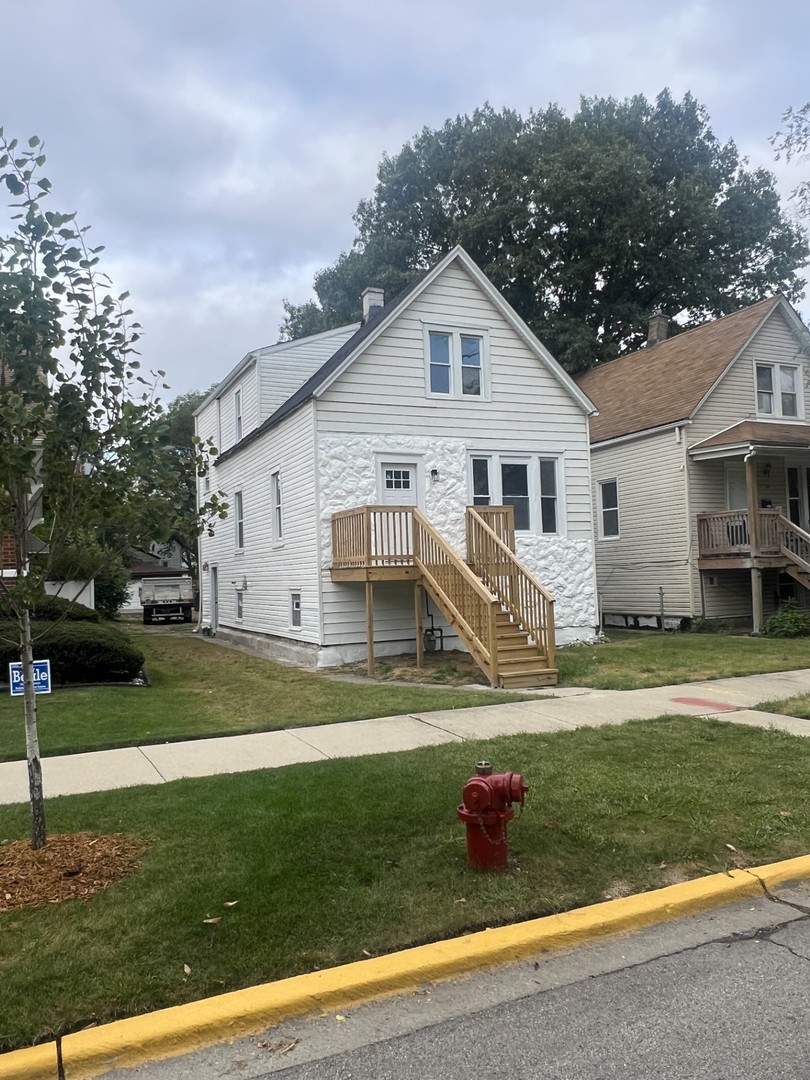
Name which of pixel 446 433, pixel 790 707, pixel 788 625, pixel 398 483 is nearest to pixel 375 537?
pixel 398 483

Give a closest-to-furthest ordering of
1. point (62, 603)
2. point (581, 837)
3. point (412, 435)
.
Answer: point (581, 837)
point (62, 603)
point (412, 435)

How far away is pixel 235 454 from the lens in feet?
69.9

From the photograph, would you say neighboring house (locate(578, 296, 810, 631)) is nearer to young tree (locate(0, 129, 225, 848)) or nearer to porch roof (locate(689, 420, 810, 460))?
porch roof (locate(689, 420, 810, 460))

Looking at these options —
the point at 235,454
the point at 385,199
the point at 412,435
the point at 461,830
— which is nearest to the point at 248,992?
the point at 461,830

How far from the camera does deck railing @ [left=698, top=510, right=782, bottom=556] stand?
18688 millimetres

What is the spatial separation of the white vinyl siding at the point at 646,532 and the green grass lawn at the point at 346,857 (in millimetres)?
13483

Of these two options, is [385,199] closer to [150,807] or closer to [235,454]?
[235,454]

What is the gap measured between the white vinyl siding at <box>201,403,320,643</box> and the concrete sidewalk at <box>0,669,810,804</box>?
626 centimetres

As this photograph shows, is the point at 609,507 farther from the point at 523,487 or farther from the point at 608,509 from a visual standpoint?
the point at 523,487

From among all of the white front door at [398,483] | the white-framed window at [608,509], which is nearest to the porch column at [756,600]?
the white-framed window at [608,509]

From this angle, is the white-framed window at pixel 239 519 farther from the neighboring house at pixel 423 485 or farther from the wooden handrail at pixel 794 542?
the wooden handrail at pixel 794 542

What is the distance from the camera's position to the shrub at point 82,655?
11867 millimetres

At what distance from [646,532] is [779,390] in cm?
518

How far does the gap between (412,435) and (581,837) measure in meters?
11.7
